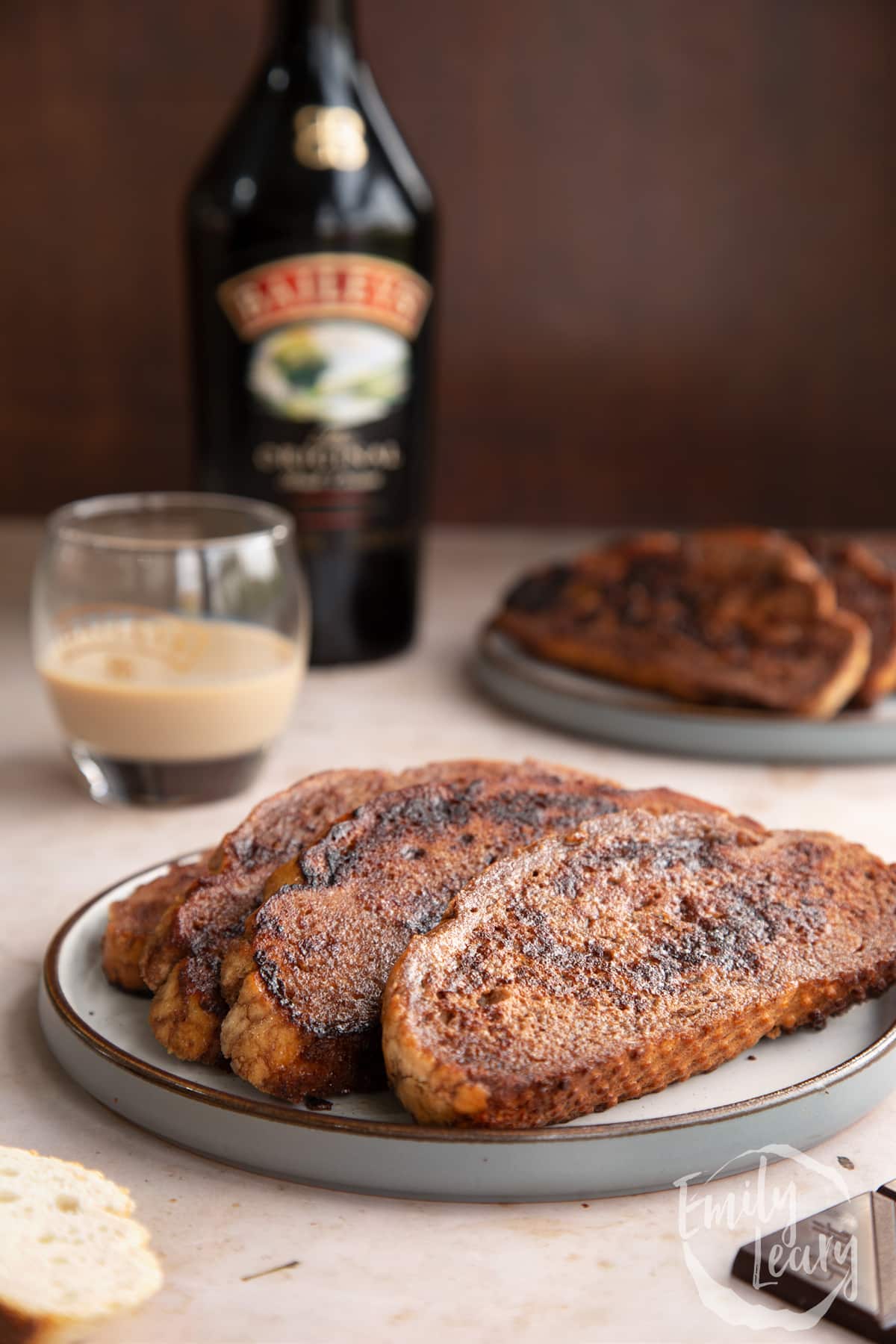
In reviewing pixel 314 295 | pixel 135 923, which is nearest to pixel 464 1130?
pixel 135 923

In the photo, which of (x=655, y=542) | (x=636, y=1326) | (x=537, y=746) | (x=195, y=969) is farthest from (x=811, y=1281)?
(x=655, y=542)

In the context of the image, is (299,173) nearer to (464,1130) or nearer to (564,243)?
(564,243)

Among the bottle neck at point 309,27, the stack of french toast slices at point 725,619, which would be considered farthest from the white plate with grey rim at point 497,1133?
the bottle neck at point 309,27

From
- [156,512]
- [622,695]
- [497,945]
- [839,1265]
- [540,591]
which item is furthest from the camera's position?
[540,591]

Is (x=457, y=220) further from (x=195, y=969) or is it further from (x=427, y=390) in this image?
(x=195, y=969)

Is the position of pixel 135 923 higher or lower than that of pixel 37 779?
higher

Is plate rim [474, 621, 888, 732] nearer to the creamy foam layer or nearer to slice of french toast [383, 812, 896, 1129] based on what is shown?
the creamy foam layer
